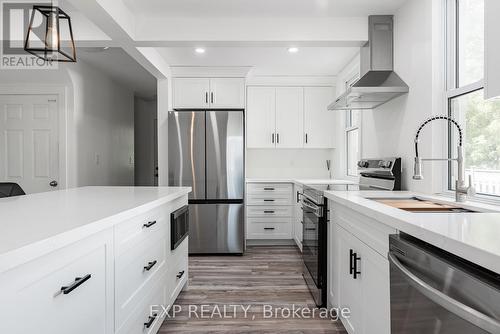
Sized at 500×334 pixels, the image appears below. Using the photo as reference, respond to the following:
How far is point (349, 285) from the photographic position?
1889mm

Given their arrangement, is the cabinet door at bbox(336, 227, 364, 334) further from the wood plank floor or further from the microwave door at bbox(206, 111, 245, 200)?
the microwave door at bbox(206, 111, 245, 200)

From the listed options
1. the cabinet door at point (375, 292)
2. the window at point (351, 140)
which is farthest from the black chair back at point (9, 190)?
the window at point (351, 140)

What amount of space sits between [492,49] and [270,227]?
3.46 metres

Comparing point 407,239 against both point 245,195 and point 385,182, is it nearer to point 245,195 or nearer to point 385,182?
point 385,182

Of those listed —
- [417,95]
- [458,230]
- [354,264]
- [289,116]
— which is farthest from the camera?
[289,116]

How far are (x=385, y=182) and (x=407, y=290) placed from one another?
5.18 feet

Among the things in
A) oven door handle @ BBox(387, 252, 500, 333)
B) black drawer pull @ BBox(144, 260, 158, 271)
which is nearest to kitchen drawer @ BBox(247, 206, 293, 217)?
black drawer pull @ BBox(144, 260, 158, 271)

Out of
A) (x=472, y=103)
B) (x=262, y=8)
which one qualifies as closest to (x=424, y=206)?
(x=472, y=103)

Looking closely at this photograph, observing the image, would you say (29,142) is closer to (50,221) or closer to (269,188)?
(269,188)

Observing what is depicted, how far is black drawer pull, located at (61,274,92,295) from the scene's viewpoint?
3.28ft

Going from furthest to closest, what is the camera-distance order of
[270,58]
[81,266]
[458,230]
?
[270,58] < [81,266] < [458,230]

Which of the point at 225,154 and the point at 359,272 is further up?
the point at 225,154

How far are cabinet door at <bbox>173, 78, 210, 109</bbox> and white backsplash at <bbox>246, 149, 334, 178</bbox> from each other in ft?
3.82

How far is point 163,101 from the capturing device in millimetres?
4086
